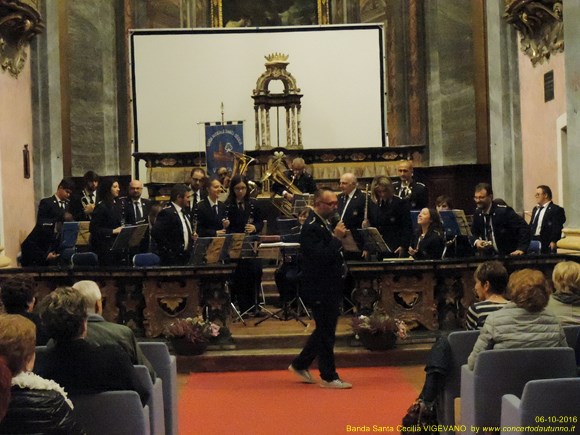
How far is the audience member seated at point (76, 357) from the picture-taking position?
469cm

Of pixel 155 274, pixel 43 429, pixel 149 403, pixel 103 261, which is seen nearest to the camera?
pixel 43 429

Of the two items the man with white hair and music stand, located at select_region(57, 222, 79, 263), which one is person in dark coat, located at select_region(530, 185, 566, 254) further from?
the man with white hair

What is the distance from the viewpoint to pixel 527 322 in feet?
18.4

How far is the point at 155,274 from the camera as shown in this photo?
10.3m

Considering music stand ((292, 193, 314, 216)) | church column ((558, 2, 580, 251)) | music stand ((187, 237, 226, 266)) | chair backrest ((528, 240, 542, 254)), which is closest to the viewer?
music stand ((187, 237, 226, 266))

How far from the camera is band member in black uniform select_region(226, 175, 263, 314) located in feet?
39.2

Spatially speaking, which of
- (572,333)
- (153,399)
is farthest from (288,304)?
(153,399)

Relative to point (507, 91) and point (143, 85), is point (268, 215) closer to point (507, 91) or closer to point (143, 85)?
point (507, 91)

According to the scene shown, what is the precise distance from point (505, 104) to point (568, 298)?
10716mm

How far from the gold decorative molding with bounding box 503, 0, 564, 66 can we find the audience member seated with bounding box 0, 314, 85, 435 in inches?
426

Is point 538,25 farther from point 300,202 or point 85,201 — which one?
point 85,201

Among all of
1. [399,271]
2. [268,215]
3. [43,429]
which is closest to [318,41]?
[268,215]

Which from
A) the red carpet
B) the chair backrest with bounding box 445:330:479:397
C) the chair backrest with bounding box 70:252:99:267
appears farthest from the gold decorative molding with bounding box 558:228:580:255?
the chair backrest with bounding box 70:252:99:267

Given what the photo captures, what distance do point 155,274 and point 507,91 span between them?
26.5 feet
